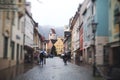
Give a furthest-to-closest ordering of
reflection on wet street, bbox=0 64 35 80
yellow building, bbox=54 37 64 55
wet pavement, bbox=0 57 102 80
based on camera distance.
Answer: yellow building, bbox=54 37 64 55, wet pavement, bbox=0 57 102 80, reflection on wet street, bbox=0 64 35 80

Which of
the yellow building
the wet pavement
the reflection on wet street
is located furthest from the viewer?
the yellow building

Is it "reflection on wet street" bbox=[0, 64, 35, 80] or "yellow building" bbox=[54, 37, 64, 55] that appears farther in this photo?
"yellow building" bbox=[54, 37, 64, 55]

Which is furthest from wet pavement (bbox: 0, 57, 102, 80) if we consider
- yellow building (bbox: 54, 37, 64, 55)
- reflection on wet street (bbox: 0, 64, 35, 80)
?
yellow building (bbox: 54, 37, 64, 55)

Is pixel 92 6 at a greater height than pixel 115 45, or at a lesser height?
greater

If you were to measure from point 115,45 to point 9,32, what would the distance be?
1123cm

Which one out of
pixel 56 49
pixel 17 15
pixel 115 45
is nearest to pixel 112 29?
pixel 115 45

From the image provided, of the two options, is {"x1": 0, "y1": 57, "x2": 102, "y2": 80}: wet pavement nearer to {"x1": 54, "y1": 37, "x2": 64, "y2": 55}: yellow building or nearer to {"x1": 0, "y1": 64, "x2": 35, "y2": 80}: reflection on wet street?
{"x1": 0, "y1": 64, "x2": 35, "y2": 80}: reflection on wet street

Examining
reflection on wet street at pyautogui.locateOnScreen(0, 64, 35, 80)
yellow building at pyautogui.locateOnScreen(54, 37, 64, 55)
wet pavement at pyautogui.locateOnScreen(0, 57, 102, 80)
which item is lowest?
wet pavement at pyautogui.locateOnScreen(0, 57, 102, 80)

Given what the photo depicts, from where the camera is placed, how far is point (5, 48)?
111 ft

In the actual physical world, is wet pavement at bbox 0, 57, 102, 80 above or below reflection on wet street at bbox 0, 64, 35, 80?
below

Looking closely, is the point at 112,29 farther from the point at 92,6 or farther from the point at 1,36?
the point at 92,6


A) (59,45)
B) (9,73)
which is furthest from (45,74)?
(59,45)

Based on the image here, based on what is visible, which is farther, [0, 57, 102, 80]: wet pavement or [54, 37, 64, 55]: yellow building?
[54, 37, 64, 55]: yellow building

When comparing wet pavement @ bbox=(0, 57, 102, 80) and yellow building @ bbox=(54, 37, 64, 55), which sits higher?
yellow building @ bbox=(54, 37, 64, 55)
